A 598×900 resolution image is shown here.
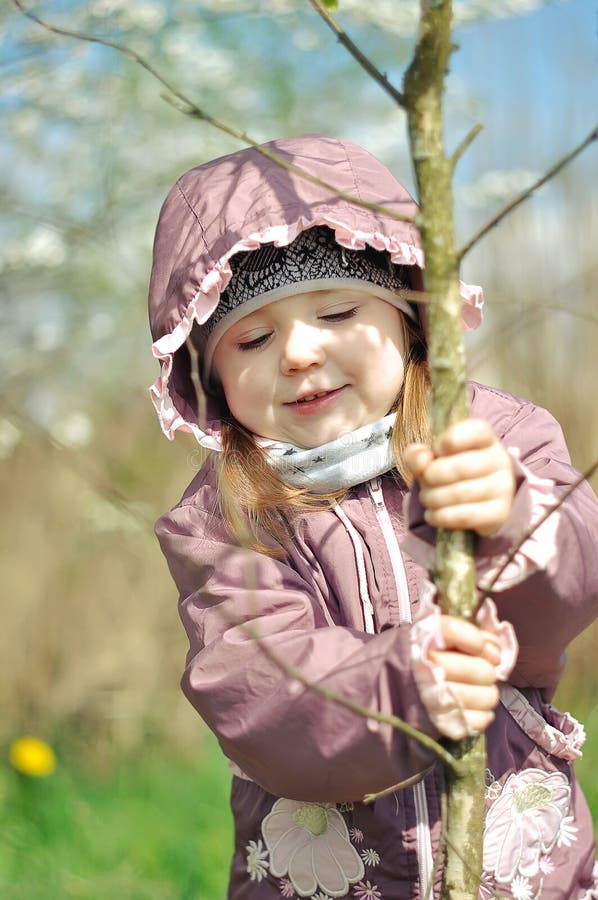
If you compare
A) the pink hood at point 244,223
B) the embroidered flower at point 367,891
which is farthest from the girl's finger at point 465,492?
the embroidered flower at point 367,891

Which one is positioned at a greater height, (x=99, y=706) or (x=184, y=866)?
(x=184, y=866)

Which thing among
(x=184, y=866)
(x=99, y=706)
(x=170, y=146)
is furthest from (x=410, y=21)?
(x=184, y=866)

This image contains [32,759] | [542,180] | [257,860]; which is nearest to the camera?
[542,180]

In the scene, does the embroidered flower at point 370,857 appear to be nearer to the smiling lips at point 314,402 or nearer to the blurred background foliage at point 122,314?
the smiling lips at point 314,402

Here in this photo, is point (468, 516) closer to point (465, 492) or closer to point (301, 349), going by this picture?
point (465, 492)

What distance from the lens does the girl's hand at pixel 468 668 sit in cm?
112

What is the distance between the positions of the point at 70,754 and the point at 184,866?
80cm

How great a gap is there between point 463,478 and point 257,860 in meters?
0.84

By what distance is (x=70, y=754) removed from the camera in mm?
3553

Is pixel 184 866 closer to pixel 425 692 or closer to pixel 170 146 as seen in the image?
pixel 425 692

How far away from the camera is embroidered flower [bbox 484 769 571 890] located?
1546mm

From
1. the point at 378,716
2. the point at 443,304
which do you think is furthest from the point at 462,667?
the point at 443,304

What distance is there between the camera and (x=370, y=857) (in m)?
1.54

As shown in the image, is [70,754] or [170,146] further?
[170,146]
